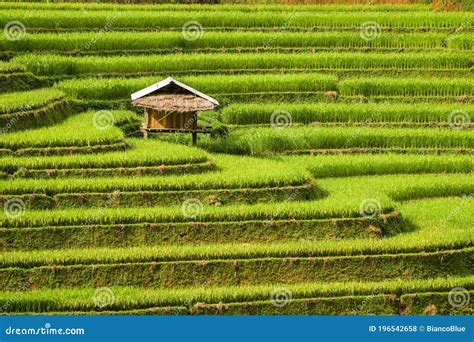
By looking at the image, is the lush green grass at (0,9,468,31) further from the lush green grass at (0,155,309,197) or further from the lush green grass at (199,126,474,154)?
the lush green grass at (0,155,309,197)

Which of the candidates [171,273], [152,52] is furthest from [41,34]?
[171,273]

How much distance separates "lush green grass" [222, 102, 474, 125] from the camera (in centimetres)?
3180

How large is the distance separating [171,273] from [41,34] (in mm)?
12092

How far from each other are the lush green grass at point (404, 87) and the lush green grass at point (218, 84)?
491 mm

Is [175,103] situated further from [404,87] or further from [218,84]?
[404,87]

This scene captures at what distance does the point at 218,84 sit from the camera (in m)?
32.7

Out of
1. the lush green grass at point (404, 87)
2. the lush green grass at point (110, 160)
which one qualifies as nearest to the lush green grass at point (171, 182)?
the lush green grass at point (110, 160)

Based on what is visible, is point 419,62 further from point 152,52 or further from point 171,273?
point 171,273

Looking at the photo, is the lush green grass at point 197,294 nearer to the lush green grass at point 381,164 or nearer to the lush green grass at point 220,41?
the lush green grass at point 381,164

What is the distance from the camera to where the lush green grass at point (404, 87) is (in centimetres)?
3338

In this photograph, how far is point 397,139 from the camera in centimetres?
3108

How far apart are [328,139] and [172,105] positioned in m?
3.82

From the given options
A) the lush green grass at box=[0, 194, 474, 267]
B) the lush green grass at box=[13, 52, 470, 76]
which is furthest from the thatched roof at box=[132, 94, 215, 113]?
the lush green grass at box=[0, 194, 474, 267]

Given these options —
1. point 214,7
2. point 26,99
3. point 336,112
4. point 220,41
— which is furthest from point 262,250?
point 214,7
